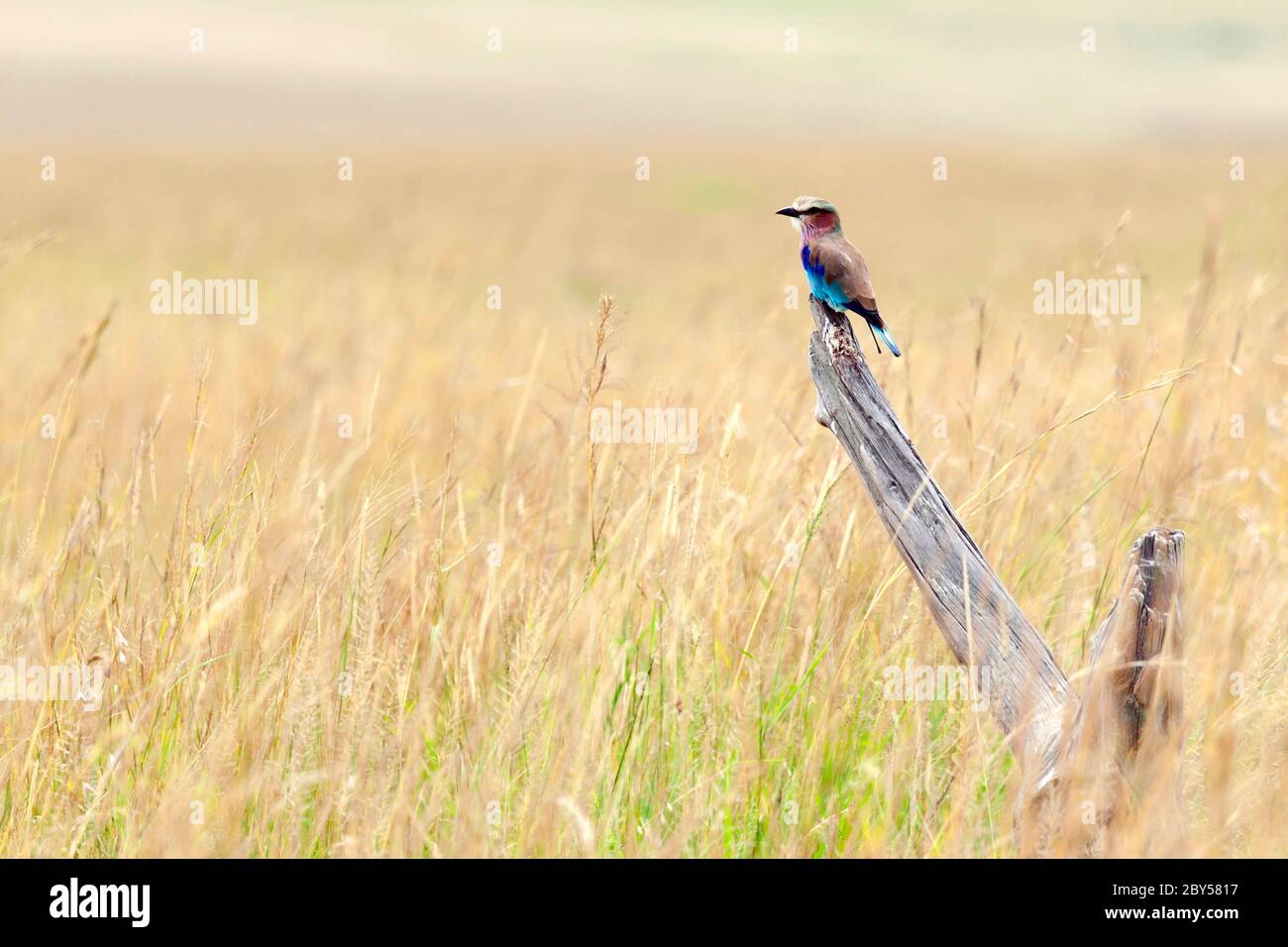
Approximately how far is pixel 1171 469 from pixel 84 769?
9.77 feet

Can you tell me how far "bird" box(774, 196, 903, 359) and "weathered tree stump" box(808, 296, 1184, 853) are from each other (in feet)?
1.82

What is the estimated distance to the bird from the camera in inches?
116

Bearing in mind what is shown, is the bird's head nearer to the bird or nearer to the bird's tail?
the bird

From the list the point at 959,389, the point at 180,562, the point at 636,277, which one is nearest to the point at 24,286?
the point at 636,277

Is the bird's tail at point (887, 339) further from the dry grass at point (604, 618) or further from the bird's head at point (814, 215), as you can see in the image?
the bird's head at point (814, 215)

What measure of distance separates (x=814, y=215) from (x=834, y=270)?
256 millimetres

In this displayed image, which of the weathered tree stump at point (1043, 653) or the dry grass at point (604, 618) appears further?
the dry grass at point (604, 618)

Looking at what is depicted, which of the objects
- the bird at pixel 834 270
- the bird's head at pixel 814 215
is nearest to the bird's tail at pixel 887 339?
the bird at pixel 834 270

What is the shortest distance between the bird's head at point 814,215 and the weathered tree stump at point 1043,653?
31.6 inches

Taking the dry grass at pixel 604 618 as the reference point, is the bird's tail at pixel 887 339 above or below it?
above

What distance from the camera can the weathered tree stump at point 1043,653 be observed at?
1924mm

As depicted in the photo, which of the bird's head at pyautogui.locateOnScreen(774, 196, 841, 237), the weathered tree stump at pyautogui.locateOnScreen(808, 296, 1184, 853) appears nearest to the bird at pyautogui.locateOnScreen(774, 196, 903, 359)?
the bird's head at pyautogui.locateOnScreen(774, 196, 841, 237)

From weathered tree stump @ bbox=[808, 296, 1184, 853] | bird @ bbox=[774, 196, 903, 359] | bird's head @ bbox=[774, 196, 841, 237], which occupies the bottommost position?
weathered tree stump @ bbox=[808, 296, 1184, 853]
